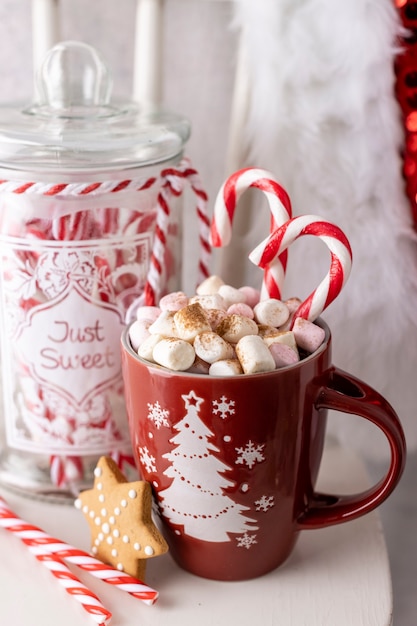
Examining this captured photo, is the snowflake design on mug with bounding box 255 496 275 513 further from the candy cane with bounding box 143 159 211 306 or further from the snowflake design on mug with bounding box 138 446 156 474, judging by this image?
the candy cane with bounding box 143 159 211 306

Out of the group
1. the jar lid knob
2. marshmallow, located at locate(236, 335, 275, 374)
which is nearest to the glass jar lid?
the jar lid knob

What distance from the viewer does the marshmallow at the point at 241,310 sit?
1.83ft

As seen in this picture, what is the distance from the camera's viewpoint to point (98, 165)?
2.00 ft

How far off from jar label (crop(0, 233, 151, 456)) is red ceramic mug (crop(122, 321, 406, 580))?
0.24 ft

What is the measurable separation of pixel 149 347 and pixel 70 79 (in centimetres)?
29

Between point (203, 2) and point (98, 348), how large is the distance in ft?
1.36

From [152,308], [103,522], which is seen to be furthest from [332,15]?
[103,522]

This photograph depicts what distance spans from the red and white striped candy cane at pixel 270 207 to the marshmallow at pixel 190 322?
0.26 feet

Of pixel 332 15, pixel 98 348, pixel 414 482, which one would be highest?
pixel 332 15

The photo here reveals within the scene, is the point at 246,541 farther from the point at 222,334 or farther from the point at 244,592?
the point at 222,334

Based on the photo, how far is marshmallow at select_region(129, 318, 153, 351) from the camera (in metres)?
0.55

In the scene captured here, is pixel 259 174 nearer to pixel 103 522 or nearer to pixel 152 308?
pixel 152 308

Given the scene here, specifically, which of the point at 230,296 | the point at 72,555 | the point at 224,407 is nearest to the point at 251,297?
the point at 230,296

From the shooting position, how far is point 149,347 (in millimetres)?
530
